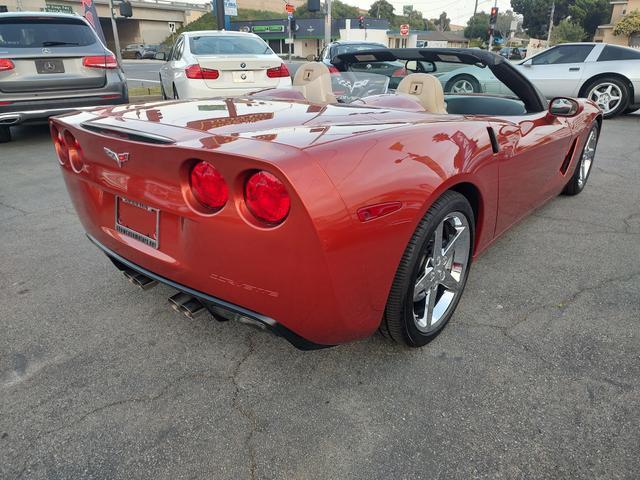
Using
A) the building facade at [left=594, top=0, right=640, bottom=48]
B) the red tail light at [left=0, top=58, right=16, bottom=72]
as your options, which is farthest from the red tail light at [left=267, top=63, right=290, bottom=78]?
the building facade at [left=594, top=0, right=640, bottom=48]

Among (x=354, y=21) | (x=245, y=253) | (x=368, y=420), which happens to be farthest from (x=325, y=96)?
(x=354, y=21)

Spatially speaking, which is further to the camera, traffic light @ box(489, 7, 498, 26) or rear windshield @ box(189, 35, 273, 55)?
traffic light @ box(489, 7, 498, 26)

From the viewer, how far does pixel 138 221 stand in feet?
6.28

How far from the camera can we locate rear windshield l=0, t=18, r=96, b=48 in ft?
19.4

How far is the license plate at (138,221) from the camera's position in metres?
1.84

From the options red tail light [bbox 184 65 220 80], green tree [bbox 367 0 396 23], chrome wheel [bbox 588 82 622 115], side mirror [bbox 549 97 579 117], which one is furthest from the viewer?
green tree [bbox 367 0 396 23]

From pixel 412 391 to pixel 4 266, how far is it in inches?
105

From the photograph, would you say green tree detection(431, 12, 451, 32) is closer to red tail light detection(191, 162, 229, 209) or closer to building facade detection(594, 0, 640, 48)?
building facade detection(594, 0, 640, 48)

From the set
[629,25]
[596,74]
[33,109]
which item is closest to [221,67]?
[33,109]

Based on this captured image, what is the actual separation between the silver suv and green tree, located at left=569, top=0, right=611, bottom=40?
83.8 metres

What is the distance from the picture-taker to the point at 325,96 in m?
3.05

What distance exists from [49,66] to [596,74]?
9.61 m

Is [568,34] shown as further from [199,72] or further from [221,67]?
[199,72]

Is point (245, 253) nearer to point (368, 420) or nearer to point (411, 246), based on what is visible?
point (411, 246)
